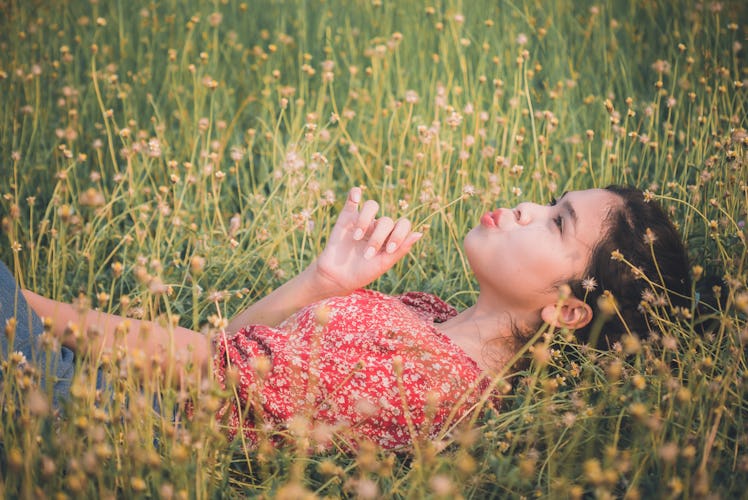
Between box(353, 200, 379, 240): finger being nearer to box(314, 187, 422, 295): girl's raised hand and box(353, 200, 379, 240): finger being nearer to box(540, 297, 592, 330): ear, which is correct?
box(314, 187, 422, 295): girl's raised hand

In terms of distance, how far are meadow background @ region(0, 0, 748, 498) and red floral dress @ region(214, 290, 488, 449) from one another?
82 mm

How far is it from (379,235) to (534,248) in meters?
0.43

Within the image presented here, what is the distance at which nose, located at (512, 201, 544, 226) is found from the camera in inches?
90.6

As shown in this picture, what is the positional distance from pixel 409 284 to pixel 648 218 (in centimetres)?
98

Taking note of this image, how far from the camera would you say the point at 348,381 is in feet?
6.72

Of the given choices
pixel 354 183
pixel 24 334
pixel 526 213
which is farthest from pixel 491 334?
pixel 354 183

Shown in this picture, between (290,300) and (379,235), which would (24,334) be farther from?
(379,235)

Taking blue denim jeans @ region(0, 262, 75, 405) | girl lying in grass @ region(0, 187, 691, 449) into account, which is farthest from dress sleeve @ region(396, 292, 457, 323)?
blue denim jeans @ region(0, 262, 75, 405)

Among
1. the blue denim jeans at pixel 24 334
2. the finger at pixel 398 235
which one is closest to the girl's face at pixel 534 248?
the finger at pixel 398 235

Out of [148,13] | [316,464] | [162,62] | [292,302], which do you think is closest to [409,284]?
[292,302]

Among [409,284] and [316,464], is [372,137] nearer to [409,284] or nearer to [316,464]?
[409,284]

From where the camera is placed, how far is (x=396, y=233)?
2354 mm

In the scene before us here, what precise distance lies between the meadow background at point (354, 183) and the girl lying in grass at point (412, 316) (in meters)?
0.11

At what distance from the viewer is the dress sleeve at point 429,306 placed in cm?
262
